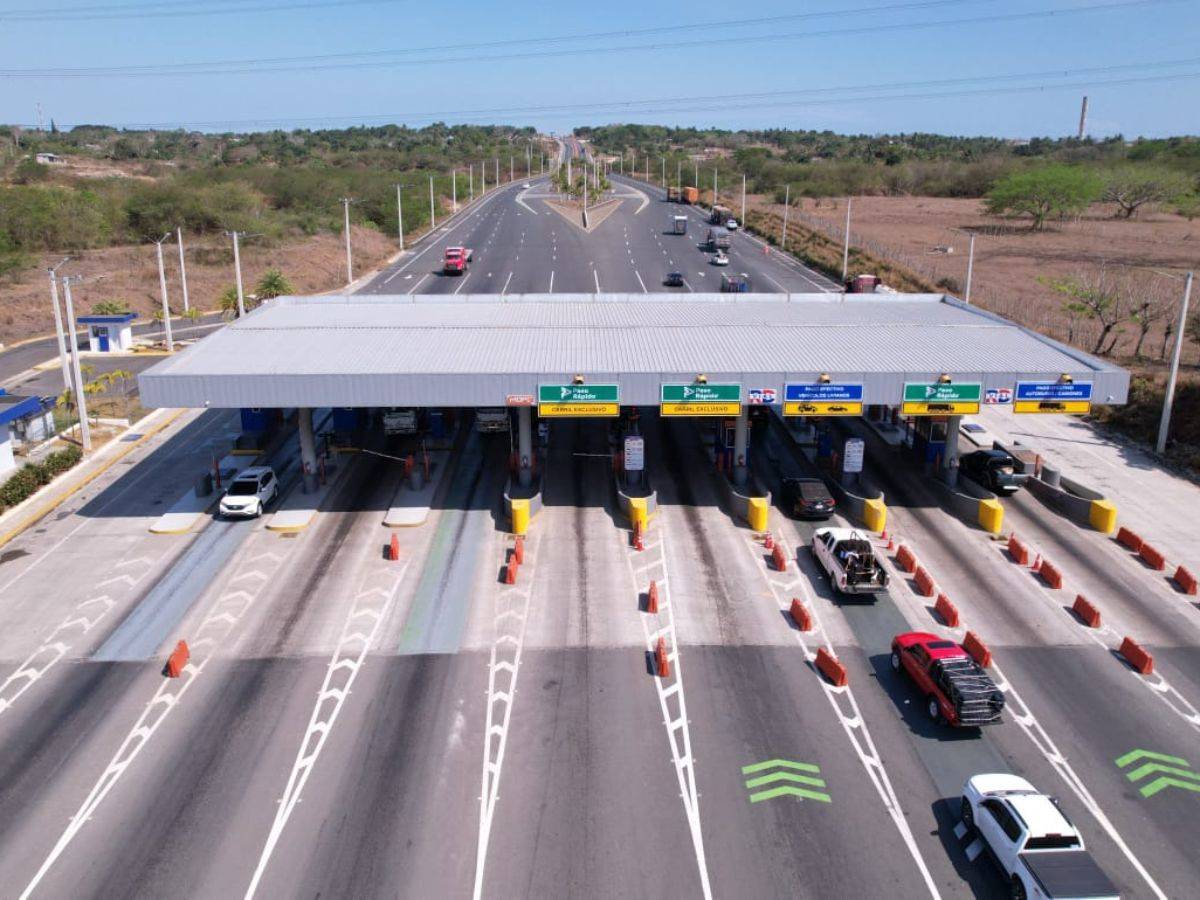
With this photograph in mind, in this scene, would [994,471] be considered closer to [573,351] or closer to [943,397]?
[943,397]

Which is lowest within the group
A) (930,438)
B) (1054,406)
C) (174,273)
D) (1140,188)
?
(930,438)

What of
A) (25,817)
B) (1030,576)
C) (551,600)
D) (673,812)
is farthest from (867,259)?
(25,817)

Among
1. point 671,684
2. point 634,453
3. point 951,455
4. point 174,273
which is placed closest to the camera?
point 671,684

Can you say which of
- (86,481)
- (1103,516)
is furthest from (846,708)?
(86,481)

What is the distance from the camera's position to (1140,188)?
13450cm

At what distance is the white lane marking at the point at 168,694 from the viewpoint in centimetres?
2008

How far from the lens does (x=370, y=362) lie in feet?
119

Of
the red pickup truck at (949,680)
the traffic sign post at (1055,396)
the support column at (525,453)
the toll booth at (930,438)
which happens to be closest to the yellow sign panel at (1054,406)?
the traffic sign post at (1055,396)

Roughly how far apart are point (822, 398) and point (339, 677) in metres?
19.8

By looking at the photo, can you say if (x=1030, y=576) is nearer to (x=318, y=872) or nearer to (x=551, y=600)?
(x=551, y=600)

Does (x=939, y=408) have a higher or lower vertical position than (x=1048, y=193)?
lower

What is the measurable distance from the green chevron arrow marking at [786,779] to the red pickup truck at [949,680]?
397 centimetres

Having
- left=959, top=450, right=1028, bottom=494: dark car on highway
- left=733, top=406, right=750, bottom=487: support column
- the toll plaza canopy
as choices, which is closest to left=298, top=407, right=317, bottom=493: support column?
the toll plaza canopy

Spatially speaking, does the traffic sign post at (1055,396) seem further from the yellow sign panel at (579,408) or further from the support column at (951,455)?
the yellow sign panel at (579,408)
